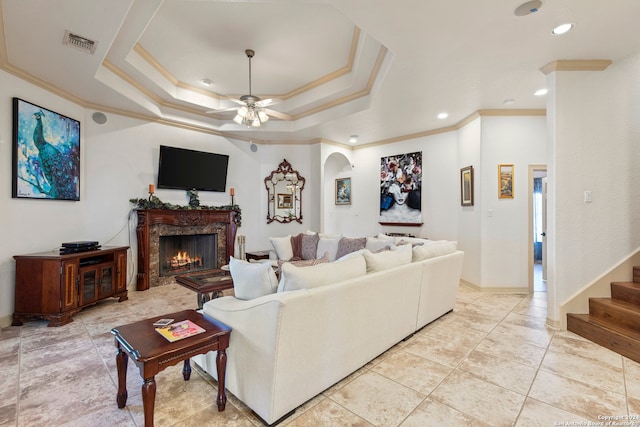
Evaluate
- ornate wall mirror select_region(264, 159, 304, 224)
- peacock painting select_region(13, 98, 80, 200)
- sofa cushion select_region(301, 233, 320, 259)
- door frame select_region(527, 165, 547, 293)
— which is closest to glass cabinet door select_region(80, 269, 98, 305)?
peacock painting select_region(13, 98, 80, 200)

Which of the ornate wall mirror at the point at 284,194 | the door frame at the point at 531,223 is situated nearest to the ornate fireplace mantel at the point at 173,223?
the ornate wall mirror at the point at 284,194

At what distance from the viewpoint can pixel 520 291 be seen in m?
4.30

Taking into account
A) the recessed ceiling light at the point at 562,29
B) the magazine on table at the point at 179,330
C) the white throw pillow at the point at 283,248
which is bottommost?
the magazine on table at the point at 179,330

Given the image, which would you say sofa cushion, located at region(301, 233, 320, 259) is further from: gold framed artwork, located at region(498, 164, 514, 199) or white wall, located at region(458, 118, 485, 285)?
gold framed artwork, located at region(498, 164, 514, 199)

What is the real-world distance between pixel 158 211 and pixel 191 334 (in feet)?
11.8

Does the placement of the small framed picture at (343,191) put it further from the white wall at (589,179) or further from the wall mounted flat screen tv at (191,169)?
the white wall at (589,179)

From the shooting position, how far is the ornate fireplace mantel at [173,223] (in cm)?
448

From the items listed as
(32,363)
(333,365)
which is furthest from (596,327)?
(32,363)

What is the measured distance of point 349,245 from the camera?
14.1 feet

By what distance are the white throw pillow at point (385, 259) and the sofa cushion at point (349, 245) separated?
4.71 feet

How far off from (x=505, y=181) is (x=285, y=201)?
13.2 feet

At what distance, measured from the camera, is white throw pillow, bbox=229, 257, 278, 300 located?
1.89 meters

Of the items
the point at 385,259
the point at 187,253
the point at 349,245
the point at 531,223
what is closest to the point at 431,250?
the point at 385,259

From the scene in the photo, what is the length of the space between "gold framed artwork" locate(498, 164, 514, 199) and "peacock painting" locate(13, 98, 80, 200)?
611 cm
